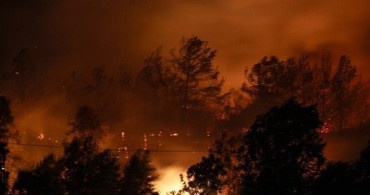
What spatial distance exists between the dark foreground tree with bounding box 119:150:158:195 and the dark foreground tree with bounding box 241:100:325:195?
6.79 metres

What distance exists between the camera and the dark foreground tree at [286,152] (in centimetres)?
1472

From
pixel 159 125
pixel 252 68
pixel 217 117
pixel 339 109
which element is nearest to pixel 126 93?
pixel 159 125

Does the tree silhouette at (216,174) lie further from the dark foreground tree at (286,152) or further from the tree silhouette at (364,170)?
the tree silhouette at (364,170)

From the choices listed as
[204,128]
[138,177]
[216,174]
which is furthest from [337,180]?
[204,128]

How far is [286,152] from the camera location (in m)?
14.9

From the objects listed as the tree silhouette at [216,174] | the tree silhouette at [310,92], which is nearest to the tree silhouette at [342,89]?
the tree silhouette at [310,92]

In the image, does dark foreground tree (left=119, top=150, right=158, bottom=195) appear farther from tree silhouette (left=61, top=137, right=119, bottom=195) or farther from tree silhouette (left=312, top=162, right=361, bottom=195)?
tree silhouette (left=312, top=162, right=361, bottom=195)

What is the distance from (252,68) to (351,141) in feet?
35.9

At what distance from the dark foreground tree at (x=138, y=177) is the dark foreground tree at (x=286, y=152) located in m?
6.79

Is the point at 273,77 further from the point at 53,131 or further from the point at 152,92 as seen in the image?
the point at 53,131

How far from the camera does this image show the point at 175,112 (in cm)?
4478

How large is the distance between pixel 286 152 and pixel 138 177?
8608mm

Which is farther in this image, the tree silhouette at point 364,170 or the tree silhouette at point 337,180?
the tree silhouette at point 337,180

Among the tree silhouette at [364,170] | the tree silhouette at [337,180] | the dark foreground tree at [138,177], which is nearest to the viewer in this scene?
the tree silhouette at [364,170]
